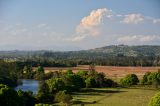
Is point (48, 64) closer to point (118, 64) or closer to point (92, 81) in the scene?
point (118, 64)

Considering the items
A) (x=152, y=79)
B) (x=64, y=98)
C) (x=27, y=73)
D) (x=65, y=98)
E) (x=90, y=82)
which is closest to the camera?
(x=65, y=98)

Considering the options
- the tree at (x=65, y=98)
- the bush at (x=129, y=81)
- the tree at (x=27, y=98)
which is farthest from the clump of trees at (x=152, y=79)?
the tree at (x=27, y=98)

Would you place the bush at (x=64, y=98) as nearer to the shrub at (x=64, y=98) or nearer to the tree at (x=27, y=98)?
the shrub at (x=64, y=98)

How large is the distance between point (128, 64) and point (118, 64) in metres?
3.56

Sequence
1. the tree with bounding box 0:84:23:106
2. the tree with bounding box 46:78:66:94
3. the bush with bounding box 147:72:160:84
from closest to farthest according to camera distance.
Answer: the tree with bounding box 0:84:23:106 → the tree with bounding box 46:78:66:94 → the bush with bounding box 147:72:160:84

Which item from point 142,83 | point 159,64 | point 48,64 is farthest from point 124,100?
point 159,64

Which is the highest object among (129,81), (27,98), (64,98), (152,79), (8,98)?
(8,98)

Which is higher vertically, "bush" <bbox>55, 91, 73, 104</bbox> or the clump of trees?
the clump of trees

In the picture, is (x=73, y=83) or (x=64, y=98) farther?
(x=73, y=83)

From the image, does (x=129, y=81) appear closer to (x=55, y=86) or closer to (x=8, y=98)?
(x=55, y=86)

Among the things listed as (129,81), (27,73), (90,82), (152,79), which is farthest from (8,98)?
(27,73)

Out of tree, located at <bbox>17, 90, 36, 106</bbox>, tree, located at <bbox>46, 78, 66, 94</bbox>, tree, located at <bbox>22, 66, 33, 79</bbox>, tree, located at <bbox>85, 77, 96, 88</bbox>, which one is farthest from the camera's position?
tree, located at <bbox>22, 66, 33, 79</bbox>

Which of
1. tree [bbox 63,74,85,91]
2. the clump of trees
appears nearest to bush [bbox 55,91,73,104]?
tree [bbox 63,74,85,91]

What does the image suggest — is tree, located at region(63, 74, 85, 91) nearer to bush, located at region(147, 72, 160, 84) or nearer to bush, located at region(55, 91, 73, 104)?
bush, located at region(147, 72, 160, 84)
